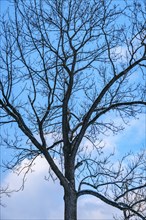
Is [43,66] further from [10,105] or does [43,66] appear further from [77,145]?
[77,145]

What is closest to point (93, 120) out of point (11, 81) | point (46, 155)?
point (46, 155)

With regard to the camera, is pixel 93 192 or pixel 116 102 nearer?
pixel 93 192

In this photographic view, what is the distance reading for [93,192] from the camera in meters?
9.53

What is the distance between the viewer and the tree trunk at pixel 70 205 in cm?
902

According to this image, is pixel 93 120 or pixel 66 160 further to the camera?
pixel 93 120

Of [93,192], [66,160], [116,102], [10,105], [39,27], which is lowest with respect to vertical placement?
[93,192]

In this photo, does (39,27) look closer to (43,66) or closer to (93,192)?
(43,66)

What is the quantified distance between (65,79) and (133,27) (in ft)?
6.90

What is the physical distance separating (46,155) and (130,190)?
207 cm

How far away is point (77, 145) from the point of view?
32.6 ft

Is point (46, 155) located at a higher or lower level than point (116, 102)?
lower

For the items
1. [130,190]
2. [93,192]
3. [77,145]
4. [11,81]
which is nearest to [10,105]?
[11,81]

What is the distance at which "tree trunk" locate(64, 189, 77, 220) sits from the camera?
29.6 feet

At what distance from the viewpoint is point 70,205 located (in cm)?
912
